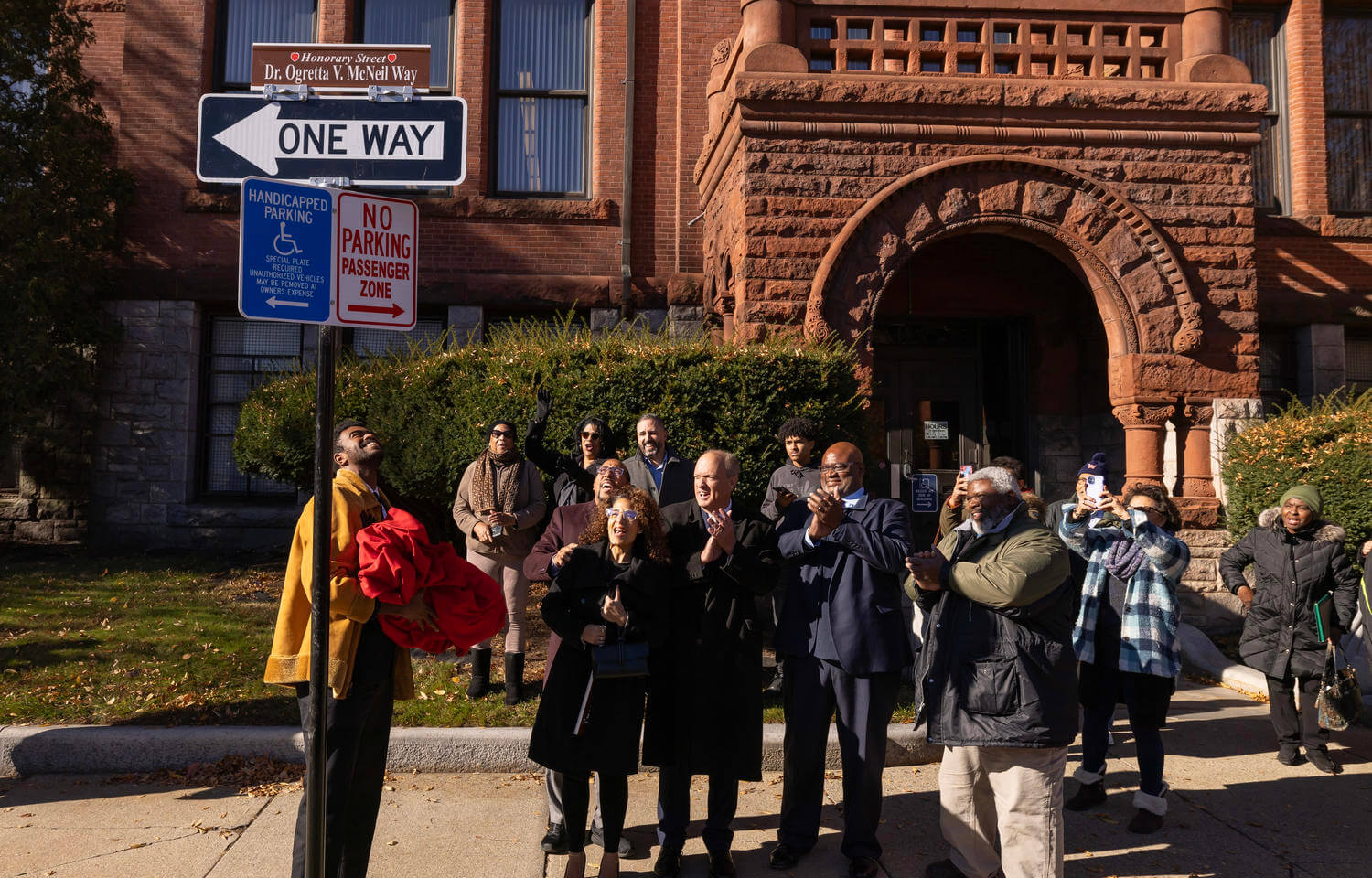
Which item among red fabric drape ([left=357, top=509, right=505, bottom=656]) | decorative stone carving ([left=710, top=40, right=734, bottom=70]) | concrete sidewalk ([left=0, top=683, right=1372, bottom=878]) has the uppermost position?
decorative stone carving ([left=710, top=40, right=734, bottom=70])

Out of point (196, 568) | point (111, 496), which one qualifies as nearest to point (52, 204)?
point (111, 496)

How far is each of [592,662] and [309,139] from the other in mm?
2416

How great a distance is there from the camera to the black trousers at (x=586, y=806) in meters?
3.95

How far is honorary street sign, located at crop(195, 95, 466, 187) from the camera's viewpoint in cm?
337

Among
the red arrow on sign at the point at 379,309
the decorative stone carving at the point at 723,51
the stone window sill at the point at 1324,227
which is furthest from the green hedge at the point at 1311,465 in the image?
the red arrow on sign at the point at 379,309

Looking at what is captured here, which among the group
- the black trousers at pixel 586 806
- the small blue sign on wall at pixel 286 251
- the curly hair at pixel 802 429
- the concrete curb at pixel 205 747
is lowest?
the concrete curb at pixel 205 747

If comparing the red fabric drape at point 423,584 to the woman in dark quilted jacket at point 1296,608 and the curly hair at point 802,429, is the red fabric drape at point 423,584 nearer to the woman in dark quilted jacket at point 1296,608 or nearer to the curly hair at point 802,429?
the curly hair at point 802,429

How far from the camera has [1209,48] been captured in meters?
9.64

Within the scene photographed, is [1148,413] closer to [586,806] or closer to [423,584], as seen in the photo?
[586,806]

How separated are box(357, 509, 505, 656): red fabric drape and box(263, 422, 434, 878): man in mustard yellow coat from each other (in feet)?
0.24

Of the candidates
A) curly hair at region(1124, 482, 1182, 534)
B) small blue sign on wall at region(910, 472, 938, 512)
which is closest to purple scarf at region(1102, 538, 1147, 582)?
curly hair at region(1124, 482, 1182, 534)

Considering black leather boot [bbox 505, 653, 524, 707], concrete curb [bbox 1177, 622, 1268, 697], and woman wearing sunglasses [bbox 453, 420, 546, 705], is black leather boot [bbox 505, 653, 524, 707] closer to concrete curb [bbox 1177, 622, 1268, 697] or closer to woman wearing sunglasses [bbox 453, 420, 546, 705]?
woman wearing sunglasses [bbox 453, 420, 546, 705]

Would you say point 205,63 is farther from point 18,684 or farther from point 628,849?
point 628,849

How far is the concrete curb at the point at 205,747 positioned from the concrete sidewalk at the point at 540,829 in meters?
0.10
